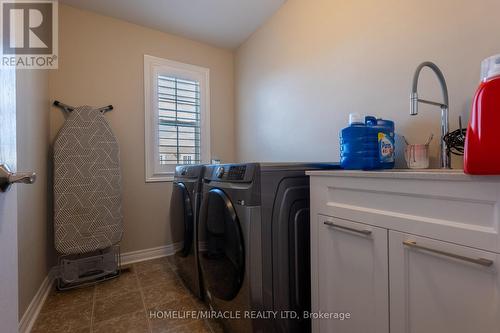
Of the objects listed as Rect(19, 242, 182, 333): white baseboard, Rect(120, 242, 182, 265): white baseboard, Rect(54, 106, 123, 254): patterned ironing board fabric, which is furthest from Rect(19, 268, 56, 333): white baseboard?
Rect(120, 242, 182, 265): white baseboard

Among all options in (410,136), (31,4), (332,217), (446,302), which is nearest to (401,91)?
(410,136)

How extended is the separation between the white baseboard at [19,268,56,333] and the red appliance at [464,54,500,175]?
86.2 inches

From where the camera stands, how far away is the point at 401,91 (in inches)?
50.1

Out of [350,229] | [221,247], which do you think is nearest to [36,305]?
[221,247]

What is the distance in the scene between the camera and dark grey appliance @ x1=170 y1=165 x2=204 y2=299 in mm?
1548

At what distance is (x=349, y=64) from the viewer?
5.07 feet

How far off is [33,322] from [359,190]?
2.04 m

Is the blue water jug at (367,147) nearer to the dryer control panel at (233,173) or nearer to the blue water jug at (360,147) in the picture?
the blue water jug at (360,147)

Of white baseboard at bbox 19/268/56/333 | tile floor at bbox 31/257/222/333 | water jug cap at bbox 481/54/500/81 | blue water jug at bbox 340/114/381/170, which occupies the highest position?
water jug cap at bbox 481/54/500/81

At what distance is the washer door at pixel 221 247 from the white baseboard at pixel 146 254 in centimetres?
107

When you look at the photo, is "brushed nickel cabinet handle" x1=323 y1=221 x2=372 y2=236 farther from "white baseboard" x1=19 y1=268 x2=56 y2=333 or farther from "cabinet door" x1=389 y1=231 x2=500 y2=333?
"white baseboard" x1=19 y1=268 x2=56 y2=333

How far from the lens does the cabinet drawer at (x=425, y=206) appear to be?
0.58 m

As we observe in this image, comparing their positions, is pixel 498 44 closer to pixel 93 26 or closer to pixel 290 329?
pixel 290 329

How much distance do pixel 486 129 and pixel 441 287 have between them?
1.46 feet
